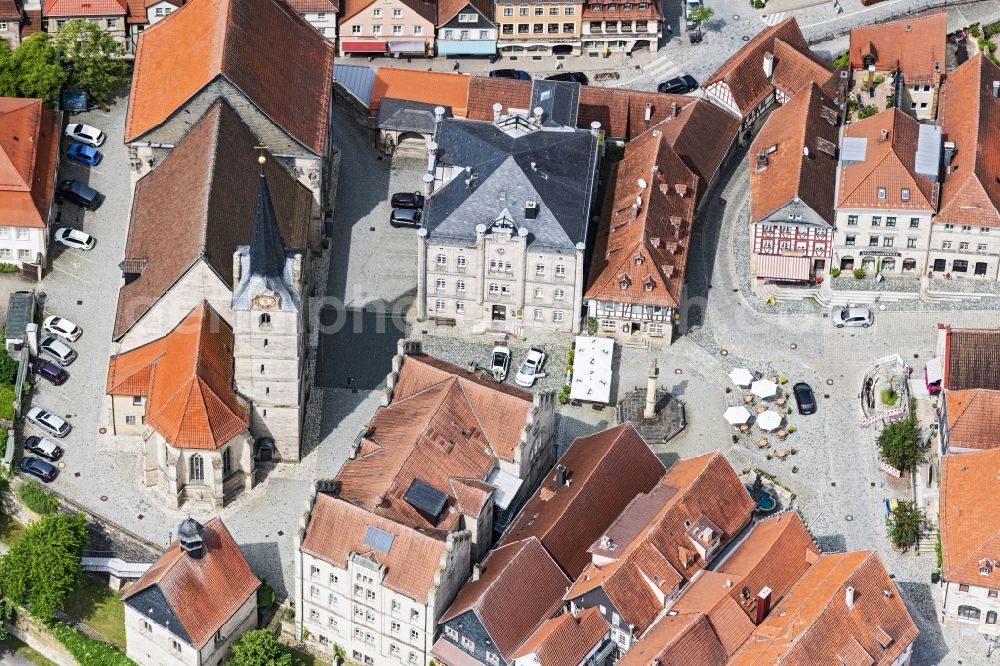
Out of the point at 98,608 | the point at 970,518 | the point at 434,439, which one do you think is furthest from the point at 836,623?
the point at 98,608

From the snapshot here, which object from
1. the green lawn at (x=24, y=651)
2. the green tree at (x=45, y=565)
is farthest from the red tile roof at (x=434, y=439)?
the green lawn at (x=24, y=651)

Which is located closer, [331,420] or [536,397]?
[536,397]

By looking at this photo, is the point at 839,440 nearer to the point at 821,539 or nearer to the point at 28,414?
the point at 821,539

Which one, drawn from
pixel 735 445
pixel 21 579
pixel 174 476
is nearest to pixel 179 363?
pixel 174 476

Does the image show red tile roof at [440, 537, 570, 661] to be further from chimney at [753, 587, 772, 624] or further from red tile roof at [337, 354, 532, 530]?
chimney at [753, 587, 772, 624]

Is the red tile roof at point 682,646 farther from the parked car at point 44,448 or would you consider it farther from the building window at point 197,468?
the parked car at point 44,448

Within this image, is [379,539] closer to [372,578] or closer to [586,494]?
[372,578]
